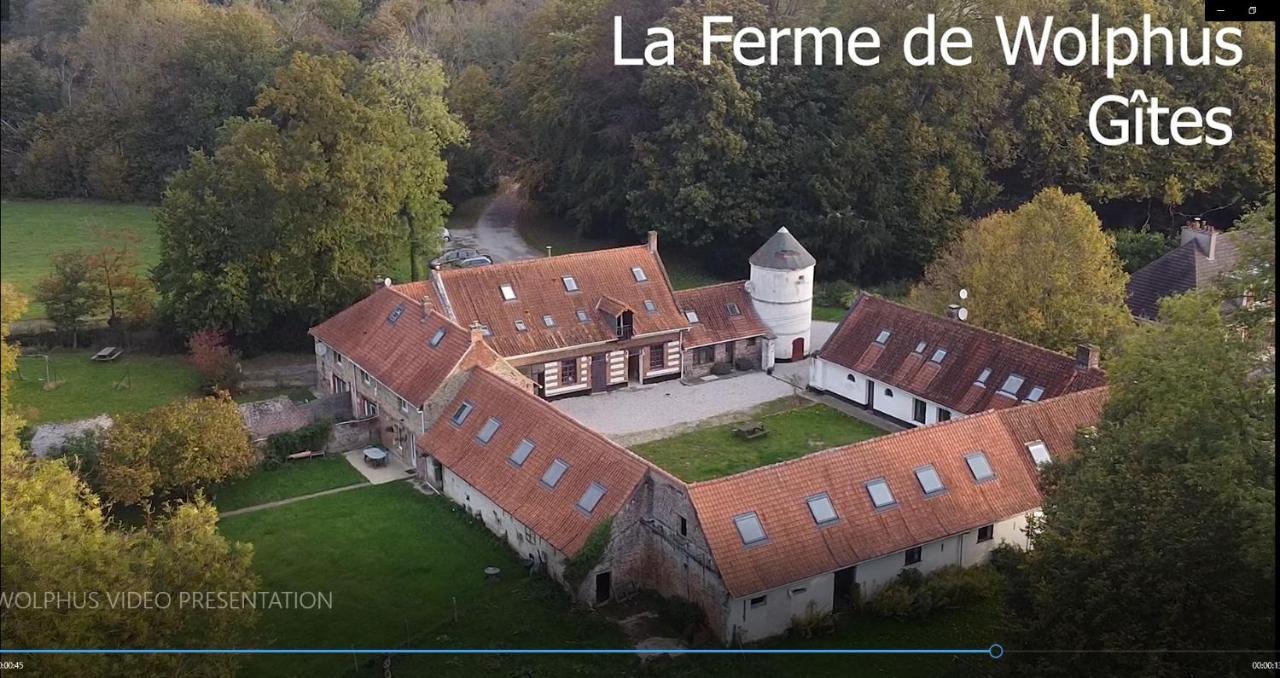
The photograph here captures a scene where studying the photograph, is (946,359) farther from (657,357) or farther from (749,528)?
(749,528)

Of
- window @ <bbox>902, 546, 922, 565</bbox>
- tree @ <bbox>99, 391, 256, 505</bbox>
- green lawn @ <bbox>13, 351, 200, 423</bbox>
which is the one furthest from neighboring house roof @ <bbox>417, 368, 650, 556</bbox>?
green lawn @ <bbox>13, 351, 200, 423</bbox>

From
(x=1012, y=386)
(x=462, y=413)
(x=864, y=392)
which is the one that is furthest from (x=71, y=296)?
(x=1012, y=386)

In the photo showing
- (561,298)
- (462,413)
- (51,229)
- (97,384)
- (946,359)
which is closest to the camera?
(51,229)

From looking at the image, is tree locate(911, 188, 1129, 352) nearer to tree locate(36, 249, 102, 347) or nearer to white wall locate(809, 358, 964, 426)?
white wall locate(809, 358, 964, 426)

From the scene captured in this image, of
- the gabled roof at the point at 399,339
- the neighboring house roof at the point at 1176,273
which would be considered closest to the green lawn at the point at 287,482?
the gabled roof at the point at 399,339

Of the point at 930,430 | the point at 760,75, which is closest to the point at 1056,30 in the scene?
the point at 760,75

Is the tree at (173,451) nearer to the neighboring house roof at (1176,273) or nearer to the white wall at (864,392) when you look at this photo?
the white wall at (864,392)

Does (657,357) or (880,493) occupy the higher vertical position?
(880,493)
